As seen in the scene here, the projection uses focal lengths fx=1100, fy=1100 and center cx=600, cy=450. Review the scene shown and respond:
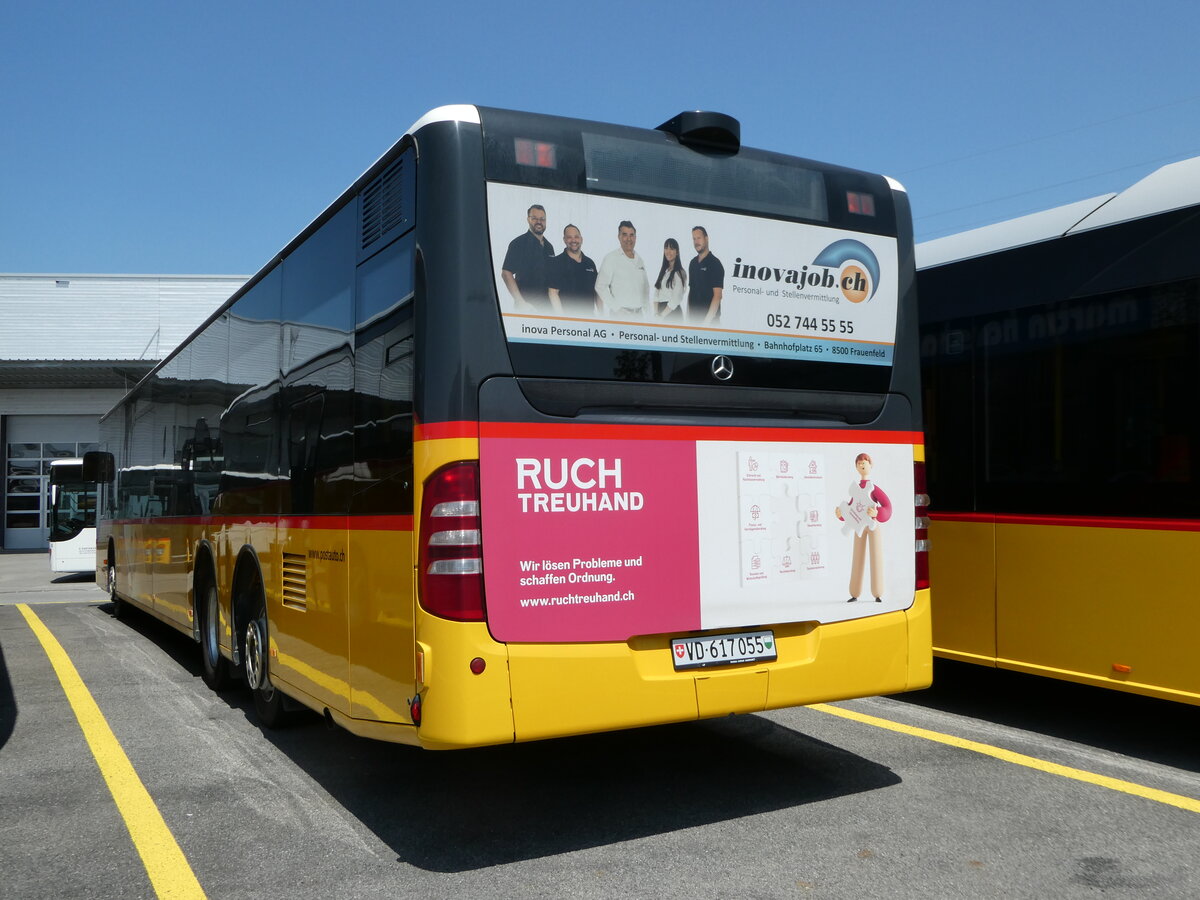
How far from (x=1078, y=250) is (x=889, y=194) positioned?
4.81 feet

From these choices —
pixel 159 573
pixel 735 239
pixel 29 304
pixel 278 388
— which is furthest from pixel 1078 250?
pixel 29 304

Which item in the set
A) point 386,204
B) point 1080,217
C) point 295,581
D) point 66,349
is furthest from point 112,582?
point 66,349

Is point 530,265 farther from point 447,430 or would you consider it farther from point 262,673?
point 262,673

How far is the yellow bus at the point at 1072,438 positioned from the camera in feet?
18.8

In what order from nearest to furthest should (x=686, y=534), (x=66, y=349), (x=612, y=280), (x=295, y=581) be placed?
1. (x=612, y=280)
2. (x=686, y=534)
3. (x=295, y=581)
4. (x=66, y=349)

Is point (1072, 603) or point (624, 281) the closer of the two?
point (624, 281)

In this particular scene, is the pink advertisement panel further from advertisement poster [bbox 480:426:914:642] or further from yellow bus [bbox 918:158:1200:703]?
yellow bus [bbox 918:158:1200:703]

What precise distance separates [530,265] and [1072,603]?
12.6 ft

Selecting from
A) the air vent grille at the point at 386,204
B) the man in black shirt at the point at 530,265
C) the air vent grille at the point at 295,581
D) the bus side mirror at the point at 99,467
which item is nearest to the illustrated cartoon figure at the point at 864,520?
the man in black shirt at the point at 530,265

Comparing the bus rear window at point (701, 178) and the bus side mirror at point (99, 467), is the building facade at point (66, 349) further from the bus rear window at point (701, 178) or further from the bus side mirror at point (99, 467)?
the bus rear window at point (701, 178)

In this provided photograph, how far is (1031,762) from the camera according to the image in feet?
19.4

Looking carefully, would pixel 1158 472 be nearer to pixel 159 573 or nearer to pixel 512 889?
pixel 512 889

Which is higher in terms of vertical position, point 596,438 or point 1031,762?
point 596,438

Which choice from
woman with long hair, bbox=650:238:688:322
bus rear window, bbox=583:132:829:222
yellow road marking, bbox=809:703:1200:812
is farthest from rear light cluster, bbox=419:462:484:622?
yellow road marking, bbox=809:703:1200:812
